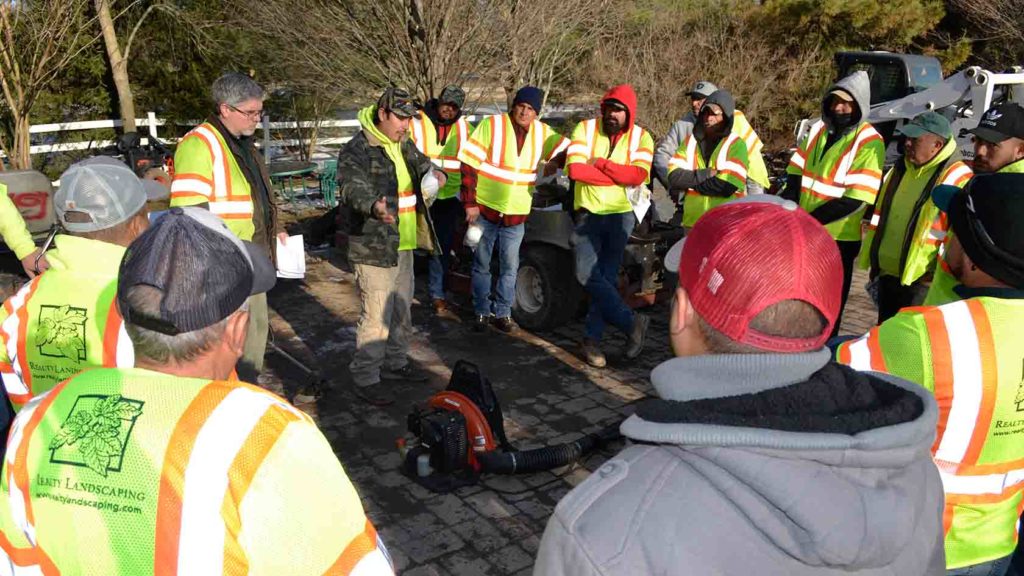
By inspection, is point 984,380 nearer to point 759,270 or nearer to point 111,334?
point 759,270

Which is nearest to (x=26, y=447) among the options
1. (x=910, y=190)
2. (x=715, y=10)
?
(x=910, y=190)

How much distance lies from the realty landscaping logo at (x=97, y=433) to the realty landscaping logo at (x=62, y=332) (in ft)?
3.05

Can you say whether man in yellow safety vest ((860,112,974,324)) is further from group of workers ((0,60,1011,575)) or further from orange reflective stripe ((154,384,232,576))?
orange reflective stripe ((154,384,232,576))

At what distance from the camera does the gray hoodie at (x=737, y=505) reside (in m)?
1.19

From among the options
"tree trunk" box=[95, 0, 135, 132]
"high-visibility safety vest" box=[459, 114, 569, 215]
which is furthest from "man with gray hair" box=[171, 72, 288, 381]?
"tree trunk" box=[95, 0, 135, 132]

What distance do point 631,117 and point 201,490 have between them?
503 cm

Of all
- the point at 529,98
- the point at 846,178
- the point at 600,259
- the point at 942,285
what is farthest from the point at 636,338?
the point at 942,285

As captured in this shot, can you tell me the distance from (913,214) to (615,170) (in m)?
1.97

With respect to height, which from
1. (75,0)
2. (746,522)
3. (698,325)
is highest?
(75,0)

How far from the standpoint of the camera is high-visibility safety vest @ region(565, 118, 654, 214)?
5.99m

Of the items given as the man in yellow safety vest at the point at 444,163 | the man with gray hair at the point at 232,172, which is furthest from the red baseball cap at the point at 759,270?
the man in yellow safety vest at the point at 444,163

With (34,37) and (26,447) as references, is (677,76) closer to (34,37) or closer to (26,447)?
(34,37)

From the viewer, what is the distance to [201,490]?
1.40 metres

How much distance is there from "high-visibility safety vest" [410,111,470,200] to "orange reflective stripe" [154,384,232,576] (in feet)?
18.4
